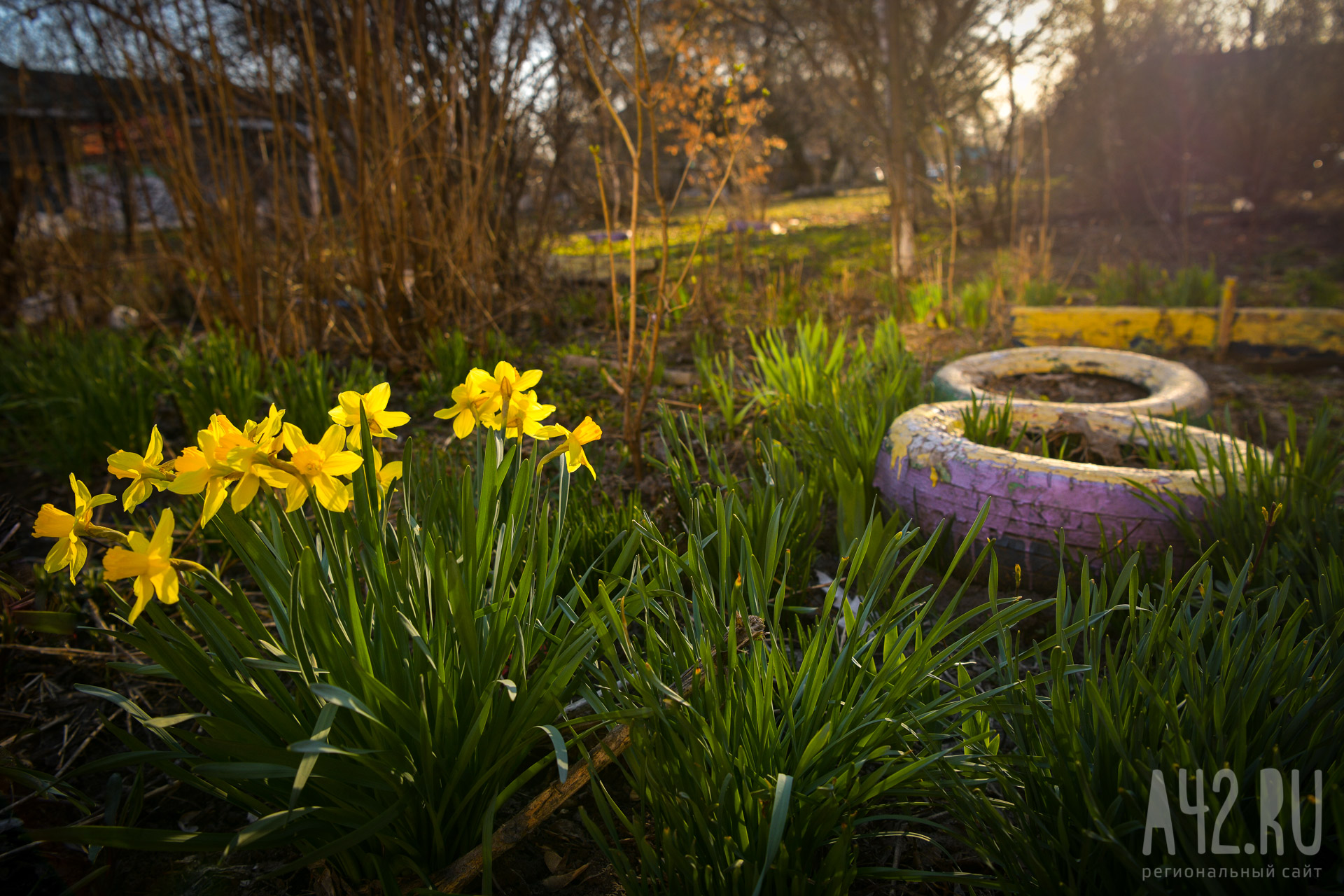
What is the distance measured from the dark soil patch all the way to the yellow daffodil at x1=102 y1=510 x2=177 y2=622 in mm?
2628

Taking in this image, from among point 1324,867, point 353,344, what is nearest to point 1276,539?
point 1324,867

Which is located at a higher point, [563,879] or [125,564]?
[125,564]

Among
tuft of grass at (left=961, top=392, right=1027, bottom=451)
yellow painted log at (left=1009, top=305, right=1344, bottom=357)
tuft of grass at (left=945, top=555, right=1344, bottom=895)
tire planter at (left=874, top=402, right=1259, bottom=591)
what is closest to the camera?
tuft of grass at (left=945, top=555, right=1344, bottom=895)

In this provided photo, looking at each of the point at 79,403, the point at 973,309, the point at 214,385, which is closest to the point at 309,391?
the point at 214,385

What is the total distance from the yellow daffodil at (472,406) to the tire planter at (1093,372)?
1.67 meters

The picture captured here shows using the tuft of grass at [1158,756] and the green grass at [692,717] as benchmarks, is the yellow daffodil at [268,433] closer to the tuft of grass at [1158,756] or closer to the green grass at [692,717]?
the green grass at [692,717]

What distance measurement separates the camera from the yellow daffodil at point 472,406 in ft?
3.51

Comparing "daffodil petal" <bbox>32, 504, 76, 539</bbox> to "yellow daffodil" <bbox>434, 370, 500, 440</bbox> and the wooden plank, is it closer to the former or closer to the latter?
"yellow daffodil" <bbox>434, 370, 500, 440</bbox>

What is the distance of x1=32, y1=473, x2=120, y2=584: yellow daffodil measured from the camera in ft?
2.69

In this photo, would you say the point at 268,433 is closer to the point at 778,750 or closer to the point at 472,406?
the point at 472,406

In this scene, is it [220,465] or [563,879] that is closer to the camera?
[220,465]

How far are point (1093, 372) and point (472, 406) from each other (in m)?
2.61

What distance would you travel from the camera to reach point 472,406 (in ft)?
3.56

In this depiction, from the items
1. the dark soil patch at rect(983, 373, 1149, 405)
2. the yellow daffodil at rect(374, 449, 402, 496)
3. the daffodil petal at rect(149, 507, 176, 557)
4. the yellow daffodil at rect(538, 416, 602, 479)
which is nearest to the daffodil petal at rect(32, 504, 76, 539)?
the daffodil petal at rect(149, 507, 176, 557)
